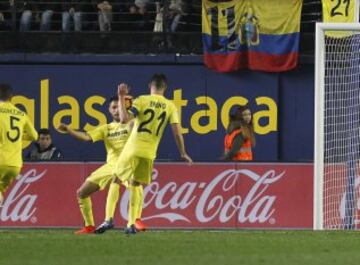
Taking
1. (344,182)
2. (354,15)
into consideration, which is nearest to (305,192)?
(344,182)

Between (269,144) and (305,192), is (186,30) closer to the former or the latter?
(269,144)

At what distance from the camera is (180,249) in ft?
41.0

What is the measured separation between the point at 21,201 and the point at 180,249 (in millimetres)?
6223

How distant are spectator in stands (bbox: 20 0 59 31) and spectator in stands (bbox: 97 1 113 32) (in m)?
0.86

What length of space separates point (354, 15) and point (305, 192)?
382 cm

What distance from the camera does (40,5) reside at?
23125 mm

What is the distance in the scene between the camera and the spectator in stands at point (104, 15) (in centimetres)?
2248

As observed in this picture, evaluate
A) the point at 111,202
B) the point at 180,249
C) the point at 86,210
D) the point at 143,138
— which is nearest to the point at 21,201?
the point at 86,210

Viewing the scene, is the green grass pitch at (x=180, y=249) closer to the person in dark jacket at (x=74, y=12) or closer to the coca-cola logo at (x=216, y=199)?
the coca-cola logo at (x=216, y=199)

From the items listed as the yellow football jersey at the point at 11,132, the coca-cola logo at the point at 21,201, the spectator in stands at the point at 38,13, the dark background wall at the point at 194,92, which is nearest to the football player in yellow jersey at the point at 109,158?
the yellow football jersey at the point at 11,132

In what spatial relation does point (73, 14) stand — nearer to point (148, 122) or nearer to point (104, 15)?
point (104, 15)

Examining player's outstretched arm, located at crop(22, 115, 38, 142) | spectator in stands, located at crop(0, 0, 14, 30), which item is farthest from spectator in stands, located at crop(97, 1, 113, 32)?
player's outstretched arm, located at crop(22, 115, 38, 142)

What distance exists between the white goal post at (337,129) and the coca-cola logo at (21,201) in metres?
4.20

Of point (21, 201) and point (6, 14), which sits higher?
point (6, 14)
